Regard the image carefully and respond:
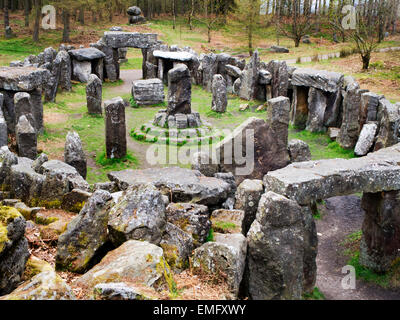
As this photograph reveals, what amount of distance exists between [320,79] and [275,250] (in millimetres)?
11703

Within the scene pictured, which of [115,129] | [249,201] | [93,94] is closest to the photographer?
[249,201]

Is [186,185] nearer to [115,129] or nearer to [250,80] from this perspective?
[115,129]

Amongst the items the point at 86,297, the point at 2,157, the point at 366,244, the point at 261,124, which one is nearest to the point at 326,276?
the point at 366,244

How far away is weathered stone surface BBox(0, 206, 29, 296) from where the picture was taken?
14.7ft

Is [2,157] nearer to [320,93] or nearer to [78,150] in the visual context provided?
[78,150]

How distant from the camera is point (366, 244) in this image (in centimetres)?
880

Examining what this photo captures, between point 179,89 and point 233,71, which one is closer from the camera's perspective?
point 179,89

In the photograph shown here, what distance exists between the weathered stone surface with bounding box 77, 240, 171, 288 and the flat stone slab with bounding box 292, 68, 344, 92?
521 inches

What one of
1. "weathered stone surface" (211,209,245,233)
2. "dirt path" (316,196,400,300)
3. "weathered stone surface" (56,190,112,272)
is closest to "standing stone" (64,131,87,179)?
"weathered stone surface" (211,209,245,233)

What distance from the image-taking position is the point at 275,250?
254 inches

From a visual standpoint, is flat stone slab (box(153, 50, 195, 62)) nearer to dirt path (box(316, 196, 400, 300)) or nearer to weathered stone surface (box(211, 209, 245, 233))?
dirt path (box(316, 196, 400, 300))

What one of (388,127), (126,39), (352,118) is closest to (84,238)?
(388,127)

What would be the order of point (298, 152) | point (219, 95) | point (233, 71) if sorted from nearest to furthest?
point (298, 152)
point (219, 95)
point (233, 71)

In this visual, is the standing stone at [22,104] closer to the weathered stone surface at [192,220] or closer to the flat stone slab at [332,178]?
the weathered stone surface at [192,220]
